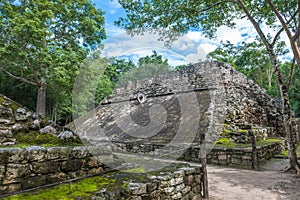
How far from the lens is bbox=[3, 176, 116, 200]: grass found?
177cm

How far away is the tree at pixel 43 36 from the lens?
7.78 metres

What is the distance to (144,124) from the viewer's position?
31.0ft

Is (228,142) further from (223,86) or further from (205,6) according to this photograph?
(205,6)

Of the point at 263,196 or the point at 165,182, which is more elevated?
the point at 165,182

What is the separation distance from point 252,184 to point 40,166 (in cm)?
416

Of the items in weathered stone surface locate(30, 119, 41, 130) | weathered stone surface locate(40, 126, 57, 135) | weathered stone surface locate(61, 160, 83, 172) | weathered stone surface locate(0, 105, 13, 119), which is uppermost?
weathered stone surface locate(0, 105, 13, 119)

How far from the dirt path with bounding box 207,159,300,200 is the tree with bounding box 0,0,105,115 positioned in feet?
23.6

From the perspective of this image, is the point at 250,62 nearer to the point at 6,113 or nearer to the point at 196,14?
the point at 196,14

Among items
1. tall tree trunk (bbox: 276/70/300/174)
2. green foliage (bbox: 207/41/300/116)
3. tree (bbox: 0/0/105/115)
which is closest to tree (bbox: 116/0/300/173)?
tall tree trunk (bbox: 276/70/300/174)

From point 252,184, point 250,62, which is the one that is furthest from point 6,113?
point 250,62

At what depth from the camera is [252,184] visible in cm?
424

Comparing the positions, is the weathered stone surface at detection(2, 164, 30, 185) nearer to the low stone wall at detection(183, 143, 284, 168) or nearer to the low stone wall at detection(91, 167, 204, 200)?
the low stone wall at detection(91, 167, 204, 200)

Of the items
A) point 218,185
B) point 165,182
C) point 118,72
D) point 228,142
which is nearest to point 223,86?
point 228,142

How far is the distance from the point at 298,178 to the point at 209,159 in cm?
239
